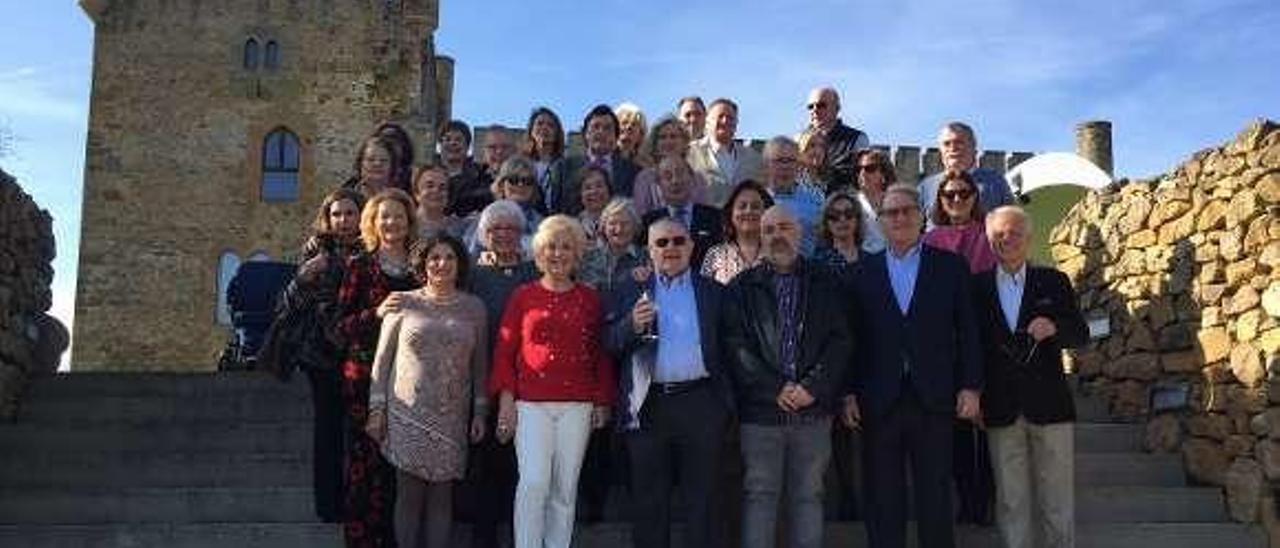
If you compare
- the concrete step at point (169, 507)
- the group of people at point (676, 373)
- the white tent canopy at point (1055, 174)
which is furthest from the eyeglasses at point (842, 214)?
the white tent canopy at point (1055, 174)

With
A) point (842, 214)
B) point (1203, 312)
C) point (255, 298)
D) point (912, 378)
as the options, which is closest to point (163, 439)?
point (255, 298)

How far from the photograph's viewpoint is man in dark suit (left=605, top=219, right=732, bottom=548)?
16.0 ft

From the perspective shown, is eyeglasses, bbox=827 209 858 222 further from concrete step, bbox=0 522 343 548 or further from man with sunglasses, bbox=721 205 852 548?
concrete step, bbox=0 522 343 548

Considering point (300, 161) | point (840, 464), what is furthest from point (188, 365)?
point (840, 464)

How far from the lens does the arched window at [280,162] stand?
24.3m

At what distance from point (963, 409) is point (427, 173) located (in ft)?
9.27

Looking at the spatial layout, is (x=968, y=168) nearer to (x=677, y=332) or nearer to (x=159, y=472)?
(x=677, y=332)

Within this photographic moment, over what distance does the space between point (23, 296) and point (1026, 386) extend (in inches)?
214

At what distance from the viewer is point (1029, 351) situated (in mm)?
5289

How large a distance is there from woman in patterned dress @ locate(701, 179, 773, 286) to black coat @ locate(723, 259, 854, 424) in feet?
0.64

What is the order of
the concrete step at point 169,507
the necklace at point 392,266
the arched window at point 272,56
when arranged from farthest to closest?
the arched window at point 272,56 < the concrete step at point 169,507 < the necklace at point 392,266

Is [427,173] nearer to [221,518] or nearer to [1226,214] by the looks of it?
[221,518]

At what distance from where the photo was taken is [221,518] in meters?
5.73

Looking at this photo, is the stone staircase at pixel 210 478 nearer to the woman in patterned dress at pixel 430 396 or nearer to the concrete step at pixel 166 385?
the concrete step at pixel 166 385
